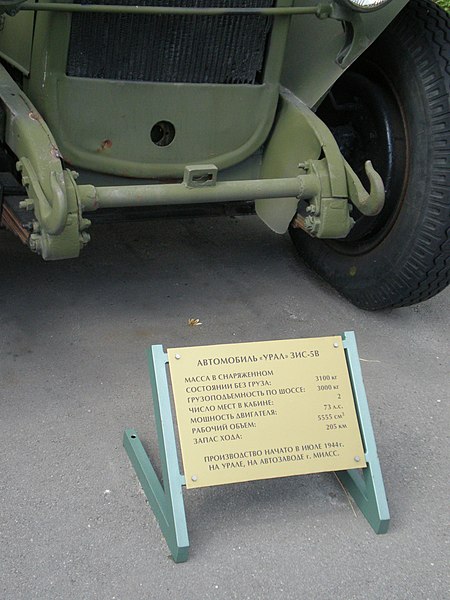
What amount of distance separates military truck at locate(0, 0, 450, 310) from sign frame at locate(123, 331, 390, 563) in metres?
0.64

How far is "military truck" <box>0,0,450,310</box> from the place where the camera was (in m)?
2.78

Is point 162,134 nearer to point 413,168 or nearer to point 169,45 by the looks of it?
point 169,45

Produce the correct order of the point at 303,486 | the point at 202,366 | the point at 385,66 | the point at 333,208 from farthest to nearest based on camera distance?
1. the point at 385,66
2. the point at 333,208
3. the point at 303,486
4. the point at 202,366

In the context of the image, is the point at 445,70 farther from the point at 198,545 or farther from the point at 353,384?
the point at 198,545

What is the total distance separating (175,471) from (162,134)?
1.45 m

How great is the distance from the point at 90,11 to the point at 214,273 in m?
1.51

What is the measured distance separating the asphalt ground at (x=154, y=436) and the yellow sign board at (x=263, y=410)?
0.67ft

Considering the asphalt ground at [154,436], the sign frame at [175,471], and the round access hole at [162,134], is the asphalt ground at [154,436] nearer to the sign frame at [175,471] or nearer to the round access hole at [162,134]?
the sign frame at [175,471]

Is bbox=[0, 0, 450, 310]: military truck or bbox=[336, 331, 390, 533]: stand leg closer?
bbox=[336, 331, 390, 533]: stand leg

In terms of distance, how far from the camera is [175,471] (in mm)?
2205

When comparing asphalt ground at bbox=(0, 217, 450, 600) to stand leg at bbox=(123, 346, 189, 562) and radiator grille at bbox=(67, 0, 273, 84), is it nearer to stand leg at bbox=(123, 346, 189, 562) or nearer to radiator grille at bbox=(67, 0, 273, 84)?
stand leg at bbox=(123, 346, 189, 562)

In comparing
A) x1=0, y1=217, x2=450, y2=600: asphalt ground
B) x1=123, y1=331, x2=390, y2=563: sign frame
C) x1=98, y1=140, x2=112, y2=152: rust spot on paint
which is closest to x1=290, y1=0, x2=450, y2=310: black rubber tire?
x1=0, y1=217, x2=450, y2=600: asphalt ground

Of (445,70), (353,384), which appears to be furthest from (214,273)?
(353,384)

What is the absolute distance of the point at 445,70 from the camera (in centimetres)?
317
